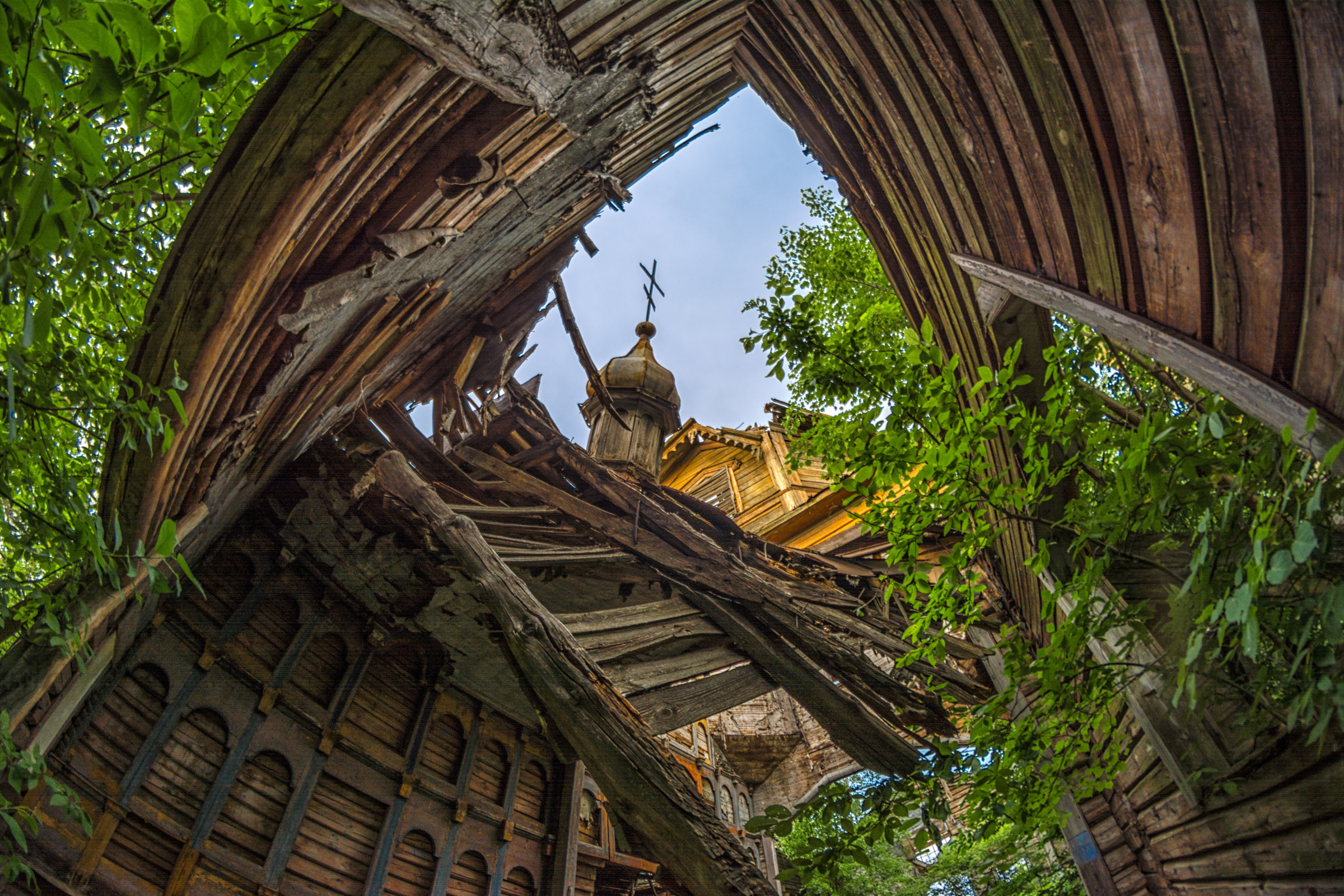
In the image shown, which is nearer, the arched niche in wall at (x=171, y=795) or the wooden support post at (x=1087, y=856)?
the arched niche in wall at (x=171, y=795)

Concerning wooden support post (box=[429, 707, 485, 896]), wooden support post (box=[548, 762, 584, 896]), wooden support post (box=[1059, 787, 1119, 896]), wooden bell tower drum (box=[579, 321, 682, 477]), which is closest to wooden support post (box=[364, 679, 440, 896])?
wooden support post (box=[429, 707, 485, 896])

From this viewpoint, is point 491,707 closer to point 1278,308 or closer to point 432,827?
point 432,827

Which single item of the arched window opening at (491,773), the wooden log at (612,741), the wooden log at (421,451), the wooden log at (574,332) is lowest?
the wooden log at (612,741)

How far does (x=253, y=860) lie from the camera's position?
5.02m

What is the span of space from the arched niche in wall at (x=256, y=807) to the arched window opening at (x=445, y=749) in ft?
4.40

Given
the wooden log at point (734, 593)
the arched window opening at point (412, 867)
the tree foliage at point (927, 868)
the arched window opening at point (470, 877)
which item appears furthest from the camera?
the arched window opening at point (470, 877)

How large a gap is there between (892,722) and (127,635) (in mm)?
5485

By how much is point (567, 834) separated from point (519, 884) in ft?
2.23

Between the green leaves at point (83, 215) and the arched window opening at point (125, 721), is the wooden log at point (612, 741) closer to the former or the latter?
the green leaves at point (83, 215)

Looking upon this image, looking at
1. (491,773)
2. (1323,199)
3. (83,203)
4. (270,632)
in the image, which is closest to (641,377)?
(491,773)

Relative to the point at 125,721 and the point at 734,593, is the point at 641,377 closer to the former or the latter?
the point at 734,593

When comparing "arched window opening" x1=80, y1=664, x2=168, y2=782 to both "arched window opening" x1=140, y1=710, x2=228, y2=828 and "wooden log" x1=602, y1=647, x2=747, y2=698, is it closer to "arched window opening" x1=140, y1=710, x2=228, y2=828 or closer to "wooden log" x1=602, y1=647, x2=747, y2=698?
"arched window opening" x1=140, y1=710, x2=228, y2=828

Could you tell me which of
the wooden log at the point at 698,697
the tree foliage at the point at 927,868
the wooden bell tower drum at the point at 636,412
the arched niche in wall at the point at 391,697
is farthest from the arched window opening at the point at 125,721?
the wooden bell tower drum at the point at 636,412

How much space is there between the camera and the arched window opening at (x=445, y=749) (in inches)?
260
